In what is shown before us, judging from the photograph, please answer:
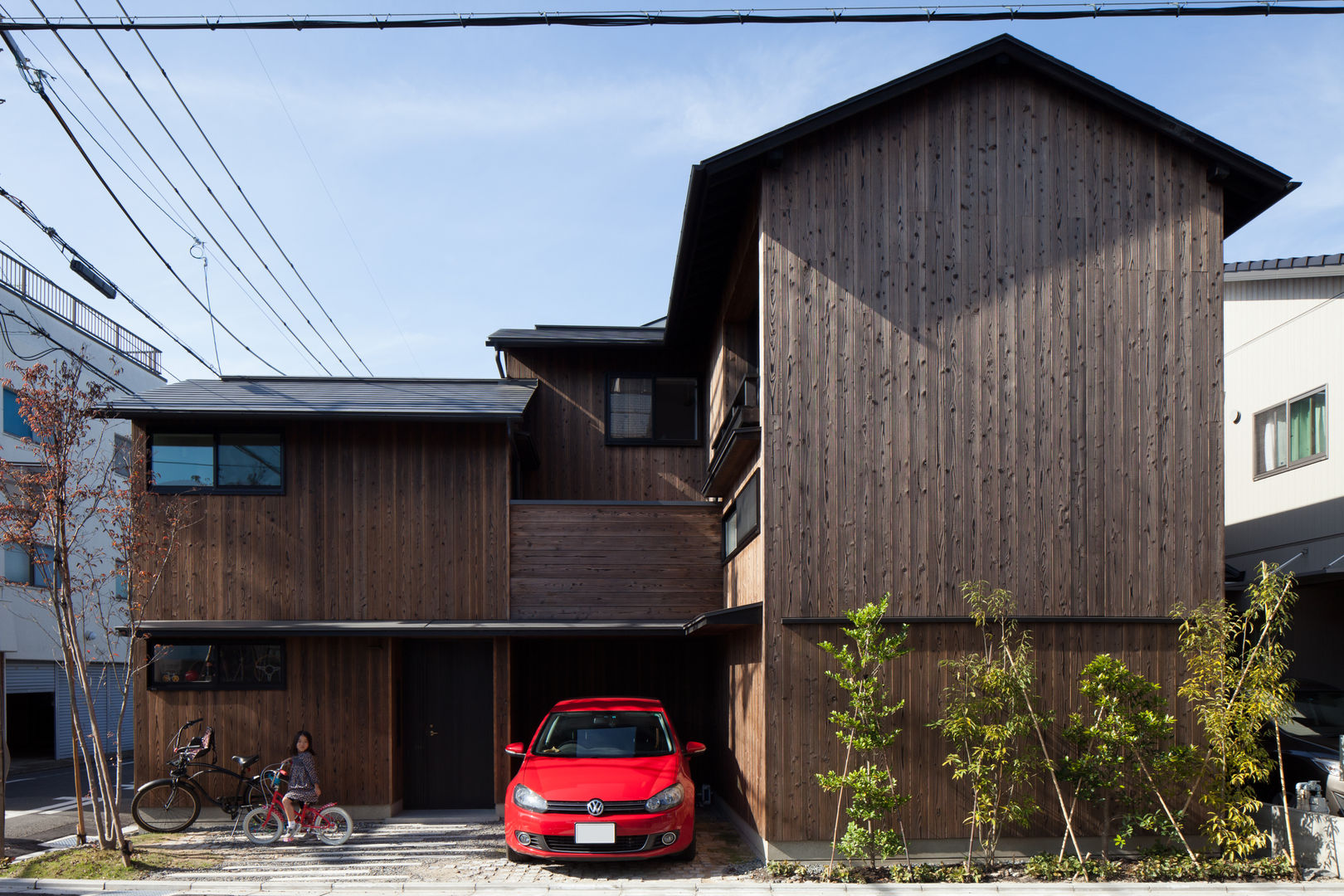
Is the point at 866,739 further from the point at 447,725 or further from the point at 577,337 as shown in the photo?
the point at 577,337

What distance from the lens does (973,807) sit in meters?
9.06

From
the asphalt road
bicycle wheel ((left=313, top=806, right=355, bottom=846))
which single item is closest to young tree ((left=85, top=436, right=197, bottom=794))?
the asphalt road

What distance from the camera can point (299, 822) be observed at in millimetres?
10477

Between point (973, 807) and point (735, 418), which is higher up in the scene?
point (735, 418)

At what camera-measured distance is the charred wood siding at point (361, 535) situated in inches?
481

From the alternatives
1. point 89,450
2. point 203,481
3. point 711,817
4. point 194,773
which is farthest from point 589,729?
point 89,450

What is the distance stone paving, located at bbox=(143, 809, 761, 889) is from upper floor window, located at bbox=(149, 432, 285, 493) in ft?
13.5

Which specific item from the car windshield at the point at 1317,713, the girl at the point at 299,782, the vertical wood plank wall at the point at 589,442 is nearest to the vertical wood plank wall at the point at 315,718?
the girl at the point at 299,782

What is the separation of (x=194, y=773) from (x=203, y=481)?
3.55 metres

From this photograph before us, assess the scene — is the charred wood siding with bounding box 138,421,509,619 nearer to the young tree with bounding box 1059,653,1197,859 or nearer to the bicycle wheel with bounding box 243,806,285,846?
the bicycle wheel with bounding box 243,806,285,846

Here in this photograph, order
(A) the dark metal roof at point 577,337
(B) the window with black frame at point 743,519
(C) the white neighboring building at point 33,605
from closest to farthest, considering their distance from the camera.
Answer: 1. (B) the window with black frame at point 743,519
2. (A) the dark metal roof at point 577,337
3. (C) the white neighboring building at point 33,605

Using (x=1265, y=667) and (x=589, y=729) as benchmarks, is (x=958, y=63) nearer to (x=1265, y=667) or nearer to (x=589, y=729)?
(x=1265, y=667)

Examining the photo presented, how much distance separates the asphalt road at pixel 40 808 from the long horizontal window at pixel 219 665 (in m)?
2.03

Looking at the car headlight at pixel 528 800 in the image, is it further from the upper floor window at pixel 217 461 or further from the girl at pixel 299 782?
the upper floor window at pixel 217 461
